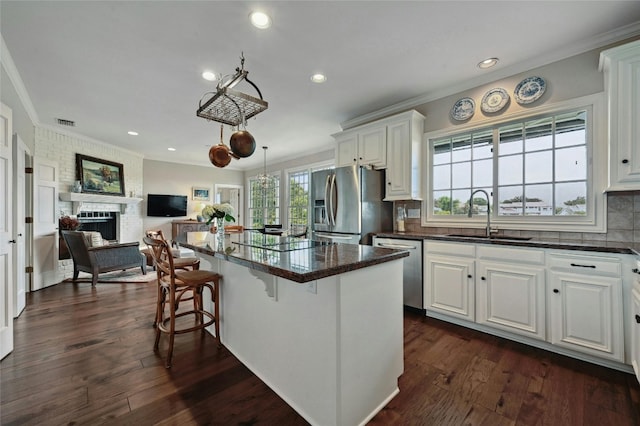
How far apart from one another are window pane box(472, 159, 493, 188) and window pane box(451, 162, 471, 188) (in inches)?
2.4

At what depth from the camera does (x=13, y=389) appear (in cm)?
175

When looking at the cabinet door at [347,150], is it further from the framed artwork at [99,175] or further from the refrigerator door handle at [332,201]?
the framed artwork at [99,175]

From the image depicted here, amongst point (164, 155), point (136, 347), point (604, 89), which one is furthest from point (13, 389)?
point (164, 155)

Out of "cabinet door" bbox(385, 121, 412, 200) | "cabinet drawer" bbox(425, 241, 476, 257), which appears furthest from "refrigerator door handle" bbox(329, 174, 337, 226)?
"cabinet drawer" bbox(425, 241, 476, 257)

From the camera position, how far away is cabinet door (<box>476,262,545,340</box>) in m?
2.20

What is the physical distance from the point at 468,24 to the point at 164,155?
22.5ft

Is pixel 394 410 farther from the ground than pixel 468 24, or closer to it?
closer to it

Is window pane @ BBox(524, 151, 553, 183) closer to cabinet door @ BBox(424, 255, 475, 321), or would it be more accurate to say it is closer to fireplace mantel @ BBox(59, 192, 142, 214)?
cabinet door @ BBox(424, 255, 475, 321)

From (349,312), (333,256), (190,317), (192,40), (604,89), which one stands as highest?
(192,40)

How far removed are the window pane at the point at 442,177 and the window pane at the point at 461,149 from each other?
135 mm

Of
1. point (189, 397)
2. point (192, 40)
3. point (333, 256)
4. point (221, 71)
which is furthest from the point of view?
point (221, 71)

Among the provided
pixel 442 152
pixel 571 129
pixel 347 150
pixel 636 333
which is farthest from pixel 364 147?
pixel 636 333

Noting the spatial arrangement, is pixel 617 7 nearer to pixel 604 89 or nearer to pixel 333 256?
pixel 604 89

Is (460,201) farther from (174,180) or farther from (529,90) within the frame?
(174,180)
